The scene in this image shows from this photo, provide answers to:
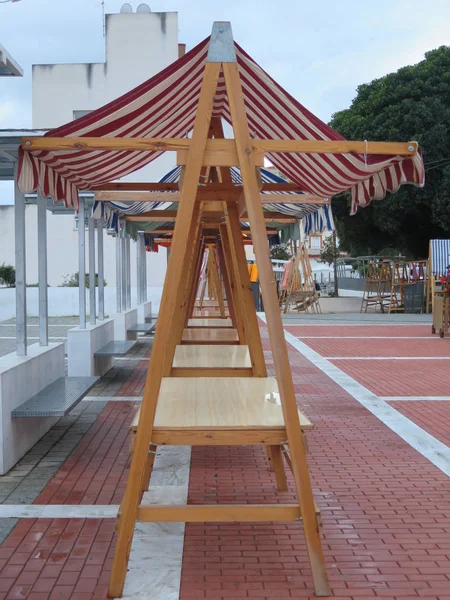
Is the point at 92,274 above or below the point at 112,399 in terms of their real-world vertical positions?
above

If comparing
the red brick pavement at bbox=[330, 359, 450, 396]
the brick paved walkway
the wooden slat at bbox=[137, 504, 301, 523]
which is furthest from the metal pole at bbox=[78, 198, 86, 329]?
the wooden slat at bbox=[137, 504, 301, 523]

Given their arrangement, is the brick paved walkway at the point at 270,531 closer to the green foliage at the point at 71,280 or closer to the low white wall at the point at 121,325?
the low white wall at the point at 121,325

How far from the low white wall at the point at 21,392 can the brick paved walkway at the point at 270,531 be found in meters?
0.42

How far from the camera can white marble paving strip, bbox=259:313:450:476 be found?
627cm

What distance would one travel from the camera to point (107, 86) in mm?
29594

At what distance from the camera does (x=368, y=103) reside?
28281 mm

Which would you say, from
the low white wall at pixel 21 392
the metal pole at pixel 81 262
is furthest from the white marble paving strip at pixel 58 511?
the metal pole at pixel 81 262

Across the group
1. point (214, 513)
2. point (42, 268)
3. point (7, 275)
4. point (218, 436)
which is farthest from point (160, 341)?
point (7, 275)

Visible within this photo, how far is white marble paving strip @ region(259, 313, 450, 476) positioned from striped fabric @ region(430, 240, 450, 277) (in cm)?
1128

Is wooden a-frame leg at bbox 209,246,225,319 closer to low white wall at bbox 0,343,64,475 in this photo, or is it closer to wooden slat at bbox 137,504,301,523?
low white wall at bbox 0,343,64,475

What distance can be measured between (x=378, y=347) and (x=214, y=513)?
37.2 ft

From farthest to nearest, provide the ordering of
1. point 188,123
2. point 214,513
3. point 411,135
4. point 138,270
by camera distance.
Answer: point 411,135, point 138,270, point 188,123, point 214,513

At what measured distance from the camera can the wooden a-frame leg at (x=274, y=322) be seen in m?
3.71

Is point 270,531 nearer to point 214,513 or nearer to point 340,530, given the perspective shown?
point 340,530
